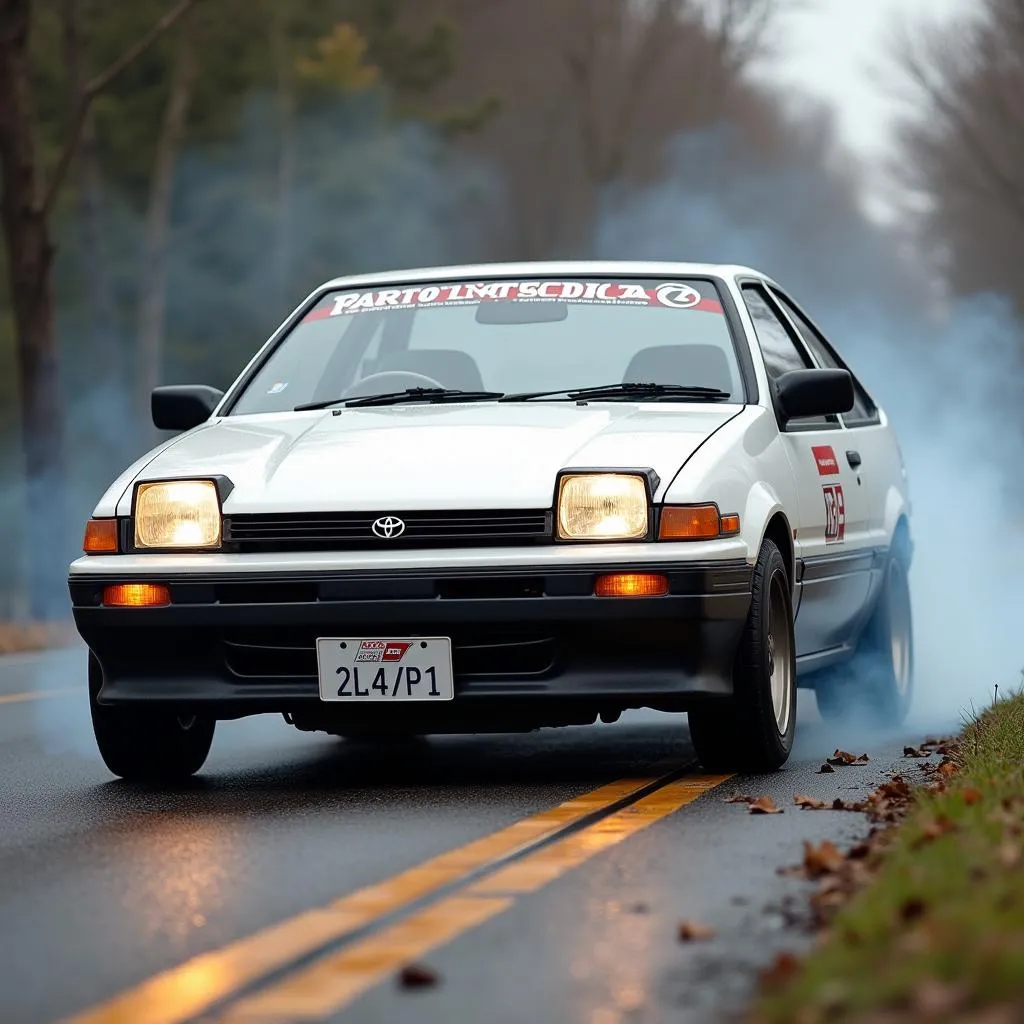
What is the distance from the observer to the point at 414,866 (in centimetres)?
534

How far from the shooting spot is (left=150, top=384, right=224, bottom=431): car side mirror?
7812 millimetres

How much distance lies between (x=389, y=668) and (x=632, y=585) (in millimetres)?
703

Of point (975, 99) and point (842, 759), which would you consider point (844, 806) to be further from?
point (975, 99)

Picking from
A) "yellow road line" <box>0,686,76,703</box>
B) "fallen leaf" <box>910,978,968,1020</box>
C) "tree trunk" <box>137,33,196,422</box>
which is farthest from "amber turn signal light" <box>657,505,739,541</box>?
"tree trunk" <box>137,33,196,422</box>

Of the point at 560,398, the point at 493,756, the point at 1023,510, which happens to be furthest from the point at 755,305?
the point at 1023,510

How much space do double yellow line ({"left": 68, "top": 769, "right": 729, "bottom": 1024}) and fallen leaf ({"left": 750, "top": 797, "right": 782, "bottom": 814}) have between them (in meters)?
0.22

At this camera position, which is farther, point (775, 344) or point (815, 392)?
point (775, 344)

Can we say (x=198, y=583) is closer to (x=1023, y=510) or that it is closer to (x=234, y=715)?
(x=234, y=715)

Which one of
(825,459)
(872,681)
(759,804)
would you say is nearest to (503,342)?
(825,459)

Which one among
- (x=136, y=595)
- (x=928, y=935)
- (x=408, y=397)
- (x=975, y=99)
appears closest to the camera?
(x=928, y=935)

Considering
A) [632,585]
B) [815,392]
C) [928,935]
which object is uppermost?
[815,392]

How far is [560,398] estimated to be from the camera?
7477mm

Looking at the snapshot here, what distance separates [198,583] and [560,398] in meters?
1.42

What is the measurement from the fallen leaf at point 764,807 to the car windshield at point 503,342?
166cm
